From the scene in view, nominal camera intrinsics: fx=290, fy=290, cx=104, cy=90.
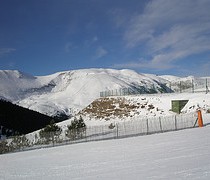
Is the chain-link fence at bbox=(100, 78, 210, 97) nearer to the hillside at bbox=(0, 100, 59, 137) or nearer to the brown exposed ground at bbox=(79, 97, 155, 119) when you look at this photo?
the brown exposed ground at bbox=(79, 97, 155, 119)

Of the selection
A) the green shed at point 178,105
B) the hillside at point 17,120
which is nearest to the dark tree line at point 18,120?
the hillside at point 17,120

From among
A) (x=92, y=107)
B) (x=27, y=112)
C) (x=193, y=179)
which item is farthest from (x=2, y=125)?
(x=193, y=179)

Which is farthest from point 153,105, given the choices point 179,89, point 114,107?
point 179,89

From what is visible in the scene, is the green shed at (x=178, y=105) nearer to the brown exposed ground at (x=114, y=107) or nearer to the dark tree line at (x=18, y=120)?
the brown exposed ground at (x=114, y=107)

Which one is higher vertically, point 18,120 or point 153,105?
point 153,105

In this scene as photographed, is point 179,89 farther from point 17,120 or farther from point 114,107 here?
point 17,120

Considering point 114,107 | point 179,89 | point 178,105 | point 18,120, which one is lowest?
point 18,120

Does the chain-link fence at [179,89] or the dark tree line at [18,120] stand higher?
the chain-link fence at [179,89]

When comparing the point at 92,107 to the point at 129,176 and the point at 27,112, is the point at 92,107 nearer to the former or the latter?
the point at 129,176

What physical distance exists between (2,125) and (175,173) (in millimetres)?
115516

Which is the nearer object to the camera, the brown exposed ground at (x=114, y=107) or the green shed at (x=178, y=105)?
the green shed at (x=178, y=105)

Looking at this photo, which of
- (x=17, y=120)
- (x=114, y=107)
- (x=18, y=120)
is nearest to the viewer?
(x=114, y=107)

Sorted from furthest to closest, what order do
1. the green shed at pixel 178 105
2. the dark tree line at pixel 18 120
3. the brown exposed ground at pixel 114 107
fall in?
the dark tree line at pixel 18 120 < the brown exposed ground at pixel 114 107 < the green shed at pixel 178 105

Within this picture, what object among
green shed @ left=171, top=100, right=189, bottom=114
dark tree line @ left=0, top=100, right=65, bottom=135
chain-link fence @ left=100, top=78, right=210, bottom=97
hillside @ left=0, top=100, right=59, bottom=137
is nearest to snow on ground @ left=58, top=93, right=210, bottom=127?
green shed @ left=171, top=100, right=189, bottom=114
